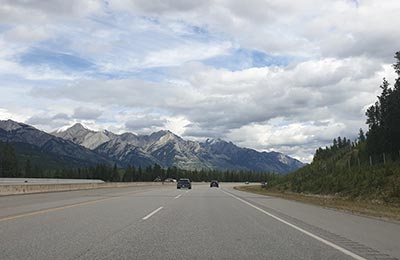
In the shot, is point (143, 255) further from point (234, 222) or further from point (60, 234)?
point (234, 222)

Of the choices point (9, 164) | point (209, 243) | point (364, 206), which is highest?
point (9, 164)

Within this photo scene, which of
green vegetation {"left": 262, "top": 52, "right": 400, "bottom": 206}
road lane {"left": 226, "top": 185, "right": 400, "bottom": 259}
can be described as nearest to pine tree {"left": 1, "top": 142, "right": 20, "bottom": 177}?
green vegetation {"left": 262, "top": 52, "right": 400, "bottom": 206}

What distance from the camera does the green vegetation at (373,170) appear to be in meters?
40.6

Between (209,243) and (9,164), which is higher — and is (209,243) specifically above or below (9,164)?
below

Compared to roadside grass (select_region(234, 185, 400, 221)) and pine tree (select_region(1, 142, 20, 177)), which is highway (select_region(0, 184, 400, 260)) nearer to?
roadside grass (select_region(234, 185, 400, 221))

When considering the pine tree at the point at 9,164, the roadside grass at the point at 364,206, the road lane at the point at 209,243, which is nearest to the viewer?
the road lane at the point at 209,243

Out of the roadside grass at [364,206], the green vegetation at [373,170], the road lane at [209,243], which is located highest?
the green vegetation at [373,170]

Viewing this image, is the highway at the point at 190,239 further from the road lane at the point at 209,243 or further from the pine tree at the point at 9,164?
the pine tree at the point at 9,164

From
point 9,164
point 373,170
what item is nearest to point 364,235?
point 373,170

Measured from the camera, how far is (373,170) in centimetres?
4728

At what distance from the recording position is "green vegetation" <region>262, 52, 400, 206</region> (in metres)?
40.6

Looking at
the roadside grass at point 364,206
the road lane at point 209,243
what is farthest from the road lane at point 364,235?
the roadside grass at point 364,206

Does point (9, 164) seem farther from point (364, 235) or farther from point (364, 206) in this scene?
point (364, 235)

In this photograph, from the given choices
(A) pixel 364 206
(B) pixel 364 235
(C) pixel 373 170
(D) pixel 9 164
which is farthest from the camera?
(D) pixel 9 164
